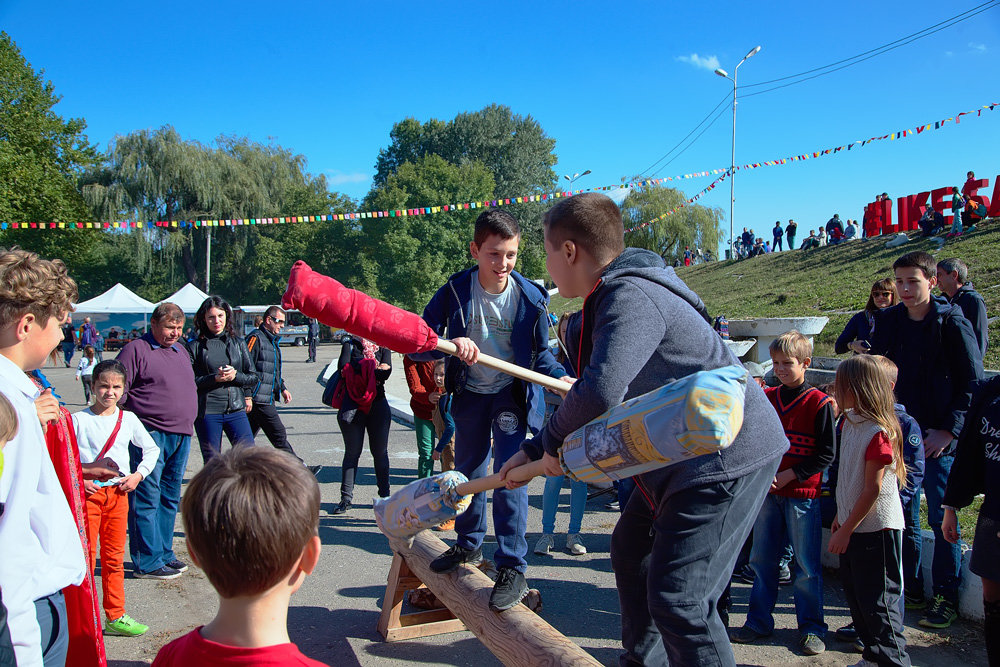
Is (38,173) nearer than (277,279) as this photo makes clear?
Yes

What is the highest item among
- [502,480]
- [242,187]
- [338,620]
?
[242,187]

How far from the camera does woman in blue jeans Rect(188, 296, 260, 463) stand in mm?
6402

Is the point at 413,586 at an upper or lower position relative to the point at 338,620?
upper

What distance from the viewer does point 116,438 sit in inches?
180

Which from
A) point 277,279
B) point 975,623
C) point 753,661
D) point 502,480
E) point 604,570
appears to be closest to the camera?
point 502,480

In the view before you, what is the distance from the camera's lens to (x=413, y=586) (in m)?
4.18

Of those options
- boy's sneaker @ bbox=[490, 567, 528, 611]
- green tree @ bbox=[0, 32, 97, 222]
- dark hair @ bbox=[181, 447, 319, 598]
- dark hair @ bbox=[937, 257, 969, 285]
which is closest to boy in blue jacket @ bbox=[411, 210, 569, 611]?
boy's sneaker @ bbox=[490, 567, 528, 611]

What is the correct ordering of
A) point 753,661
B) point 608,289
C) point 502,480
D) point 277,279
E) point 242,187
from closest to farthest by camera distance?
point 608,289 < point 502,480 < point 753,661 < point 242,187 < point 277,279

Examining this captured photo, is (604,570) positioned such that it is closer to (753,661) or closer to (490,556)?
(490,556)

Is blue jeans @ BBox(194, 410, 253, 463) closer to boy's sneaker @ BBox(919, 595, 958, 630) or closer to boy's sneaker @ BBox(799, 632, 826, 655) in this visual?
boy's sneaker @ BBox(799, 632, 826, 655)

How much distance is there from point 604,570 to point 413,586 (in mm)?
1717

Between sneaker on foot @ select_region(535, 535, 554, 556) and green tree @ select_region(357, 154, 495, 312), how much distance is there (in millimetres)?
37560

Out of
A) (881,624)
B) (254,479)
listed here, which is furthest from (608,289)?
(881,624)

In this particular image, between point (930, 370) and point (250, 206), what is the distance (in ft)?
139
